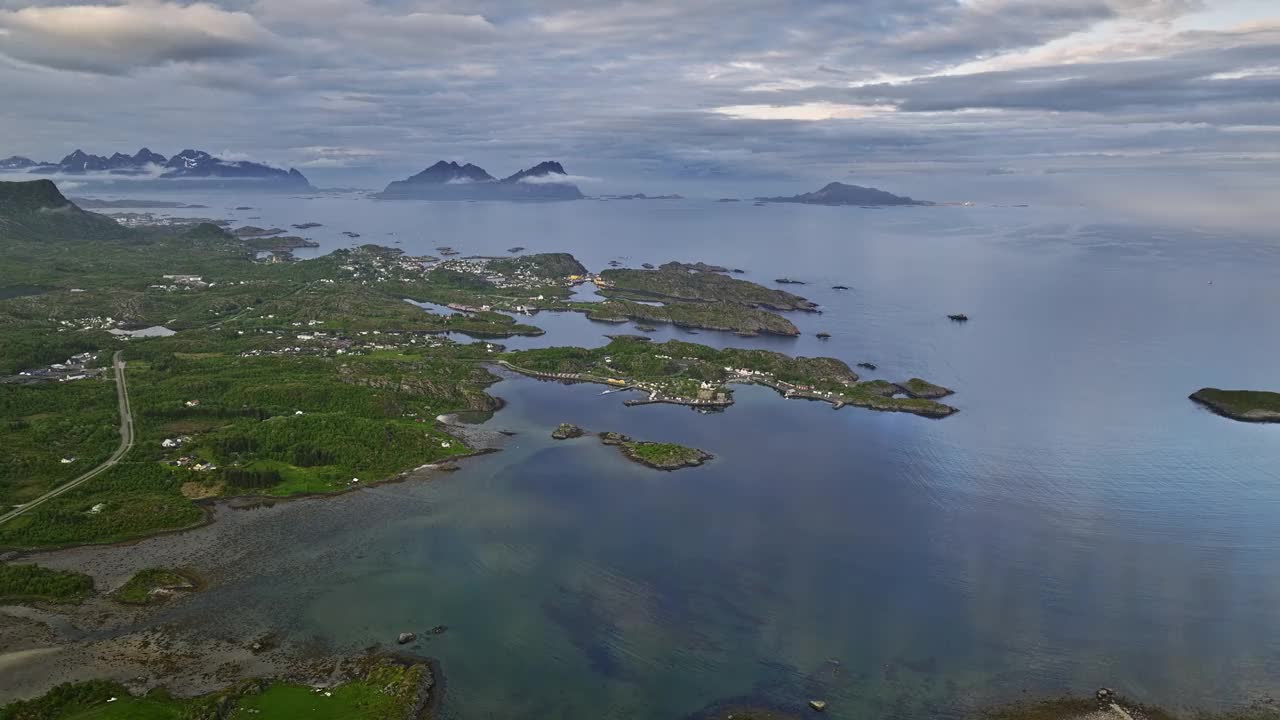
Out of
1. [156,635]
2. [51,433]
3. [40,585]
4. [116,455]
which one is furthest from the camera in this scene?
[51,433]

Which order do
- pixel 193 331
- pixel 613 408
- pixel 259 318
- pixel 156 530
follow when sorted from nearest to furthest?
pixel 156 530, pixel 613 408, pixel 193 331, pixel 259 318

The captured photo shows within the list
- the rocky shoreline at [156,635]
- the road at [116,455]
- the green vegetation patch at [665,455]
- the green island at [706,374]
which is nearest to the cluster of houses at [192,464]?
the road at [116,455]

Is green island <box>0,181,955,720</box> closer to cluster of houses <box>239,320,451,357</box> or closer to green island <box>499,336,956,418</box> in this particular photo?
green island <box>499,336,956,418</box>

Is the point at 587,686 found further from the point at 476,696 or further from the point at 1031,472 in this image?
the point at 1031,472

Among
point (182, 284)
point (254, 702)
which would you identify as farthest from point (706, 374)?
point (182, 284)

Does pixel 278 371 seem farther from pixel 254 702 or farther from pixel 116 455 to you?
pixel 254 702

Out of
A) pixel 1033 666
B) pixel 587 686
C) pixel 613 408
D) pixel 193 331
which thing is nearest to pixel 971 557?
pixel 1033 666

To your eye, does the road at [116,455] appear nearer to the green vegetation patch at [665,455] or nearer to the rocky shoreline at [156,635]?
the rocky shoreline at [156,635]
